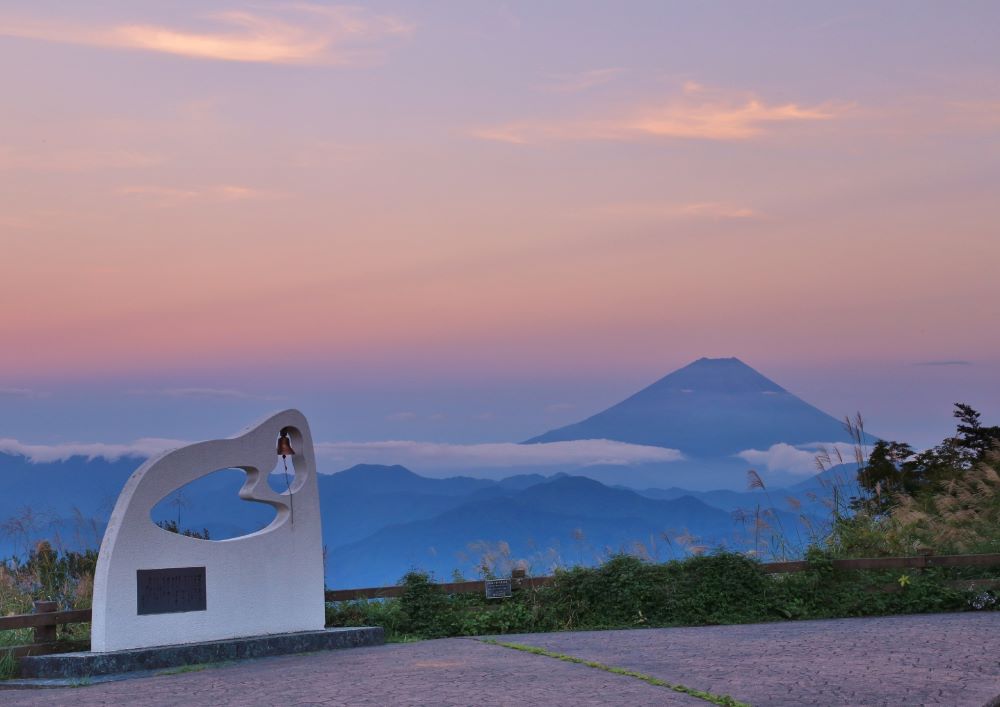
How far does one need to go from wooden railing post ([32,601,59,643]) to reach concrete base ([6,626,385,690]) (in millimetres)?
603

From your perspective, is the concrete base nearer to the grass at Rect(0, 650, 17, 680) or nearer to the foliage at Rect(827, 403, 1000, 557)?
the grass at Rect(0, 650, 17, 680)

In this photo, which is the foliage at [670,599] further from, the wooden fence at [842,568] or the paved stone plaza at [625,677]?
the paved stone plaza at [625,677]

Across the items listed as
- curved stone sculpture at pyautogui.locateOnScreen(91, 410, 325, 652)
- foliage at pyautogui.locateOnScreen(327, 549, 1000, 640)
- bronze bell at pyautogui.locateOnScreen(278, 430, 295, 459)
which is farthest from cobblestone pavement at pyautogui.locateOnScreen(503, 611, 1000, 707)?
bronze bell at pyautogui.locateOnScreen(278, 430, 295, 459)

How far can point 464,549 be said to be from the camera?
18.8 meters

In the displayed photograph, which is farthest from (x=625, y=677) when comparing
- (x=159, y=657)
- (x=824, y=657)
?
(x=159, y=657)

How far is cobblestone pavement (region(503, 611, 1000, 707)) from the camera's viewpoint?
10422 mm

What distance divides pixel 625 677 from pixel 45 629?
7.20m

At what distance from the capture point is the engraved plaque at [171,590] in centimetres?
1411

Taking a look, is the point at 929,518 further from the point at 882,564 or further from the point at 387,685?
the point at 387,685

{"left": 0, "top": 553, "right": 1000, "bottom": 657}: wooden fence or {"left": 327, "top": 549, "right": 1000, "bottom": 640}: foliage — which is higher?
{"left": 0, "top": 553, "right": 1000, "bottom": 657}: wooden fence

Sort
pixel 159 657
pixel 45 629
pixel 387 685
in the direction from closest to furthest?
1. pixel 387 685
2. pixel 159 657
3. pixel 45 629

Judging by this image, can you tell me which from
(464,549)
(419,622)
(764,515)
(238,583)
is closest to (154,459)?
(238,583)

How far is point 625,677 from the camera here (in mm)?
11406

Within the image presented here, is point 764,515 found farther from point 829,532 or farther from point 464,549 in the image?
point 464,549
